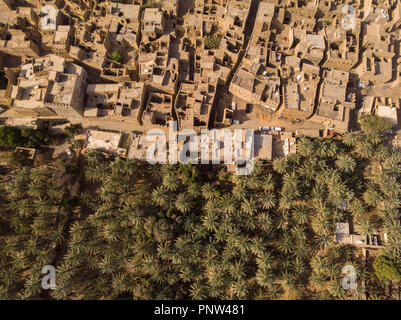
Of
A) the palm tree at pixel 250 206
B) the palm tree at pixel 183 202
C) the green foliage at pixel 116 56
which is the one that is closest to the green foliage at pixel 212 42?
the green foliage at pixel 116 56

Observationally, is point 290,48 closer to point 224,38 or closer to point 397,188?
point 224,38

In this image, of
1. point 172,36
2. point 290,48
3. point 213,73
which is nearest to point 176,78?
point 213,73

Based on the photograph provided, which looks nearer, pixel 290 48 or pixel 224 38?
pixel 224 38

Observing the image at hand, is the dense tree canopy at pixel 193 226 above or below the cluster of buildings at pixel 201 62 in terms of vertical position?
below

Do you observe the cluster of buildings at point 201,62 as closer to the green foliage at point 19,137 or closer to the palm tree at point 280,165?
the palm tree at point 280,165

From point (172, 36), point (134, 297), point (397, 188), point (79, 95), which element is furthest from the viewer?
point (172, 36)

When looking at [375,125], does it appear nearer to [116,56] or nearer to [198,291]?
[198,291]

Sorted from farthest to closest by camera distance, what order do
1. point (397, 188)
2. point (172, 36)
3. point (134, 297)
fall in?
1. point (172, 36)
2. point (397, 188)
3. point (134, 297)
